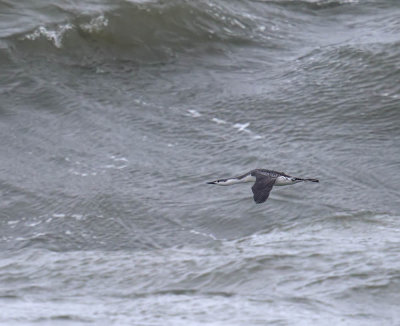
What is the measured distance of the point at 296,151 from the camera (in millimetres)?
8367

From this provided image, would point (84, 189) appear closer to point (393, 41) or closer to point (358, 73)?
point (358, 73)

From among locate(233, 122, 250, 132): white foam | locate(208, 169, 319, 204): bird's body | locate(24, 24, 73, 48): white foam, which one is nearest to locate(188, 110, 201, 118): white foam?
locate(233, 122, 250, 132): white foam

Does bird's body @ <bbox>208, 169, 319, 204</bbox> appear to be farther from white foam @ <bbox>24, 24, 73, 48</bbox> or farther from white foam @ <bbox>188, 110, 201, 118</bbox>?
white foam @ <bbox>24, 24, 73, 48</bbox>

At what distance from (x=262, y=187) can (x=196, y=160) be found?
1.74m

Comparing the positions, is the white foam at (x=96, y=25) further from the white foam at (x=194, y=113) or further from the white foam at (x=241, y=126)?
the white foam at (x=241, y=126)

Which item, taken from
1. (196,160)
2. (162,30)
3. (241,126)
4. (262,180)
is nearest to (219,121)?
(241,126)

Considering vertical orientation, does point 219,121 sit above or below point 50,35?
below

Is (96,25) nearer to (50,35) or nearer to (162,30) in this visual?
(50,35)

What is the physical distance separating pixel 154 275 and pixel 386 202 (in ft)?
7.34

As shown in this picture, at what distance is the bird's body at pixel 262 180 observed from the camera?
6610mm

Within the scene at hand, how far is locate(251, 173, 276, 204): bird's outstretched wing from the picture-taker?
6574mm

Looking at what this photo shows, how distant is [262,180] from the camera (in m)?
6.97

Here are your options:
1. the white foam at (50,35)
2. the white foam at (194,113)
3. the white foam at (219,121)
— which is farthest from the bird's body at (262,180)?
the white foam at (50,35)

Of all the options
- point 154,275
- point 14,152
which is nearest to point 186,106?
point 14,152
